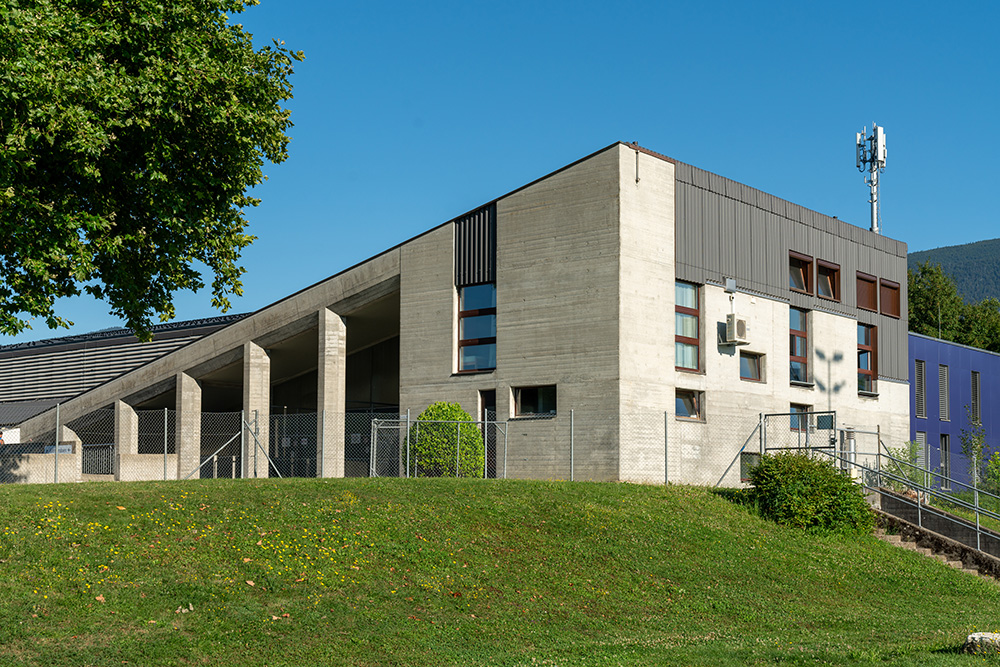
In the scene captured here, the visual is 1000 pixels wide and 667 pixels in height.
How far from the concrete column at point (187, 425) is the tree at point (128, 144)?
14.4 m

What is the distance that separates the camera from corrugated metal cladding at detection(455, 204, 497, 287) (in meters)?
30.9

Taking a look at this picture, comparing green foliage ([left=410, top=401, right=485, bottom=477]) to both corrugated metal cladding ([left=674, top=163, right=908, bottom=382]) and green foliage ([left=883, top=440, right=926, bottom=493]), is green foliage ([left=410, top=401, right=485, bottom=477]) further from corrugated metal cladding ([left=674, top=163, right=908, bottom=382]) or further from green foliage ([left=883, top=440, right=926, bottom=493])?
green foliage ([left=883, top=440, right=926, bottom=493])

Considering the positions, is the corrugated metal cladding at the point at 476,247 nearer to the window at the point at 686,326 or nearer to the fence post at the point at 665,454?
the window at the point at 686,326

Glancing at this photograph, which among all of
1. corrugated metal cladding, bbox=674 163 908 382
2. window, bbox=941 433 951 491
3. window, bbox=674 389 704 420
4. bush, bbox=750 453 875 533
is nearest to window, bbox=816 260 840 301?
corrugated metal cladding, bbox=674 163 908 382

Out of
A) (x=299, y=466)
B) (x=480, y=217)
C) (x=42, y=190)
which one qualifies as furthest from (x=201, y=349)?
(x=42, y=190)

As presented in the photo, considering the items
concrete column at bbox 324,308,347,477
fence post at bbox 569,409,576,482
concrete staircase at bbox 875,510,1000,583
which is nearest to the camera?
concrete staircase at bbox 875,510,1000,583

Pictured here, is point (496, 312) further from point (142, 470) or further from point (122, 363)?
point (122, 363)

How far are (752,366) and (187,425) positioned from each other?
1949 centimetres

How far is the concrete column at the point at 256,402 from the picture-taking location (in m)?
34.5

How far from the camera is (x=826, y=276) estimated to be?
36.3 meters

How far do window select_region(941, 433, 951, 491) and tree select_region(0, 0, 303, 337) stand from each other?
29.4 m

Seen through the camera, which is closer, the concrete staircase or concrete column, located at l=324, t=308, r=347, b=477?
the concrete staircase

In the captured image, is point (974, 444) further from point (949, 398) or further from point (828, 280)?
point (828, 280)

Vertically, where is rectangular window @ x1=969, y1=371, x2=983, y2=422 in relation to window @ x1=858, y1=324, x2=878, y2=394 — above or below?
below
